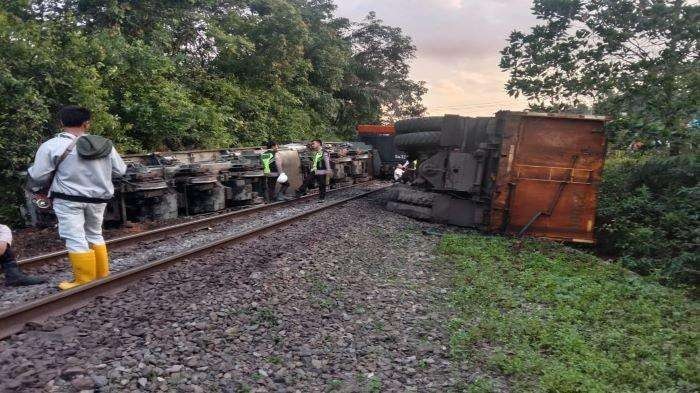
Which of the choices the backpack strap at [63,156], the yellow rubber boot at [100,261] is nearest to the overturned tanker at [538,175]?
the yellow rubber boot at [100,261]

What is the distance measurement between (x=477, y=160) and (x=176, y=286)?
5979 millimetres

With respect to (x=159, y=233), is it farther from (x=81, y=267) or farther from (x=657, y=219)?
(x=657, y=219)

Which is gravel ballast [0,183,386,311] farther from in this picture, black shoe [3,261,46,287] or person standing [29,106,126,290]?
person standing [29,106,126,290]

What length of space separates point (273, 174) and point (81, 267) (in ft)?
25.5

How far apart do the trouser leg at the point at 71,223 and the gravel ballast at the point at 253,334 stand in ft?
2.12

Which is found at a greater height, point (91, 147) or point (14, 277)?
point (91, 147)

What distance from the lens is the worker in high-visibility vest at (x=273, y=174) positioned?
12.2m

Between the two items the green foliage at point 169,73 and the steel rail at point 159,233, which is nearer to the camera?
the steel rail at point 159,233

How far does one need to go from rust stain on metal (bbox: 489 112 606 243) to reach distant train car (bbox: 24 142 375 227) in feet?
18.0

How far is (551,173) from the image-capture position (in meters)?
8.46

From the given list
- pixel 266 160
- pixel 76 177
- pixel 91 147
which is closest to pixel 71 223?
pixel 76 177

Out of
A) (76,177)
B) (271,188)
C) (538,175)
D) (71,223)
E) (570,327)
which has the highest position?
(76,177)

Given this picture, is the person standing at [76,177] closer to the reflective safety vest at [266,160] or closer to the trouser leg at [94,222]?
the trouser leg at [94,222]

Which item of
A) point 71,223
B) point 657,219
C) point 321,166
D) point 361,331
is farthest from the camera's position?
point 321,166
